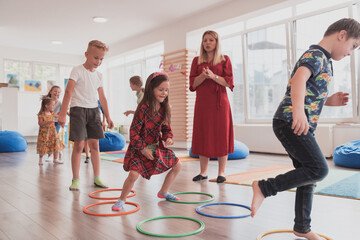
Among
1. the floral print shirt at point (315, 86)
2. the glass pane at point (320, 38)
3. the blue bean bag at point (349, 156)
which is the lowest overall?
the blue bean bag at point (349, 156)

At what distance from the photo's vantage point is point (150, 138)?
2238 mm

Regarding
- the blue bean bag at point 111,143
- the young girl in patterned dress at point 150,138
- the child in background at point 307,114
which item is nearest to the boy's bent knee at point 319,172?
the child in background at point 307,114

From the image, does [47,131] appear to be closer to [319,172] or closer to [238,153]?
[238,153]

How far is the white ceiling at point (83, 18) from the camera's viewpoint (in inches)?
234

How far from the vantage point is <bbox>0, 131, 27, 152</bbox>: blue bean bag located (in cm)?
627

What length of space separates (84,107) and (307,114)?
1979 mm

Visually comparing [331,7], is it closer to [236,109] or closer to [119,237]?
[236,109]

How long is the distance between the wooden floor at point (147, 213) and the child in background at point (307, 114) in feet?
0.82

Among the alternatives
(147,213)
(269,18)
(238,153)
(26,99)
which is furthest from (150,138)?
(26,99)

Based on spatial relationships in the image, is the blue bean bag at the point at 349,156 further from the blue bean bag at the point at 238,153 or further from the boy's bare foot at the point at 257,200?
the boy's bare foot at the point at 257,200

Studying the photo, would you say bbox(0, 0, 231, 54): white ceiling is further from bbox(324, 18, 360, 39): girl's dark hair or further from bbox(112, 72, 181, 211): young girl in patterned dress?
bbox(324, 18, 360, 39): girl's dark hair

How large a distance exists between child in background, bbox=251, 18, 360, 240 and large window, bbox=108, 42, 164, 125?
7.07m

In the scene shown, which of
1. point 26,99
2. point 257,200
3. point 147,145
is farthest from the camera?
point 26,99

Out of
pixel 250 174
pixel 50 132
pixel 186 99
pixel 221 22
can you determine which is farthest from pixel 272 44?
pixel 50 132
